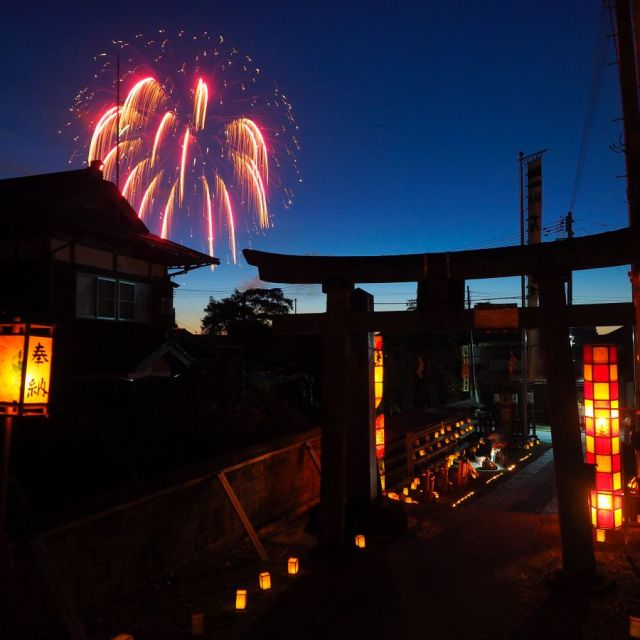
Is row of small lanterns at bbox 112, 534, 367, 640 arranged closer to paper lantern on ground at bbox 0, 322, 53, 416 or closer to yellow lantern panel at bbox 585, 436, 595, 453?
paper lantern on ground at bbox 0, 322, 53, 416

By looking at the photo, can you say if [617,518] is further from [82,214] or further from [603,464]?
[82,214]

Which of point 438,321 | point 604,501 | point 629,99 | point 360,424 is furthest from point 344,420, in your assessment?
point 629,99

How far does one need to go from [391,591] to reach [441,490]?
8149 mm

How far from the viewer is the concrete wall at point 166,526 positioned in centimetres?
520

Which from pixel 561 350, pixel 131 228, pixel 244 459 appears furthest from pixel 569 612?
pixel 131 228

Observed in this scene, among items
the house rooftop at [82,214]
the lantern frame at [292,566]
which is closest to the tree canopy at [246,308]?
the house rooftop at [82,214]

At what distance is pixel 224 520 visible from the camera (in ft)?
24.5

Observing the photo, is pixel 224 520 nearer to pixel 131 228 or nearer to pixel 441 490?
pixel 441 490

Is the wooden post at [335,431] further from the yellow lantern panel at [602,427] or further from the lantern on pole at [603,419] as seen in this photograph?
the yellow lantern panel at [602,427]

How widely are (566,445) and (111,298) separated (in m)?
13.2

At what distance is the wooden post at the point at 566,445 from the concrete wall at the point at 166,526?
13.6 feet

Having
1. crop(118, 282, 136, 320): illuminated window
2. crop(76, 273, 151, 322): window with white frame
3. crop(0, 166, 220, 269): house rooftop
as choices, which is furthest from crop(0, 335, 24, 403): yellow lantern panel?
crop(118, 282, 136, 320): illuminated window

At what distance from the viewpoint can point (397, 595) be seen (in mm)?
5969

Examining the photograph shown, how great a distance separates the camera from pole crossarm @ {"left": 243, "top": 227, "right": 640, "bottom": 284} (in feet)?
21.8
